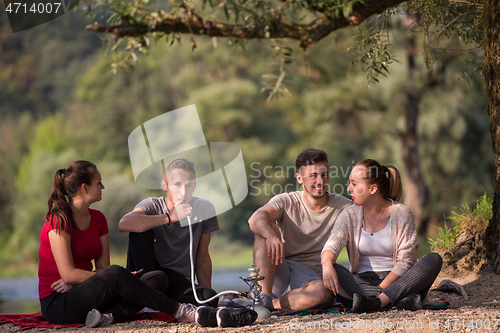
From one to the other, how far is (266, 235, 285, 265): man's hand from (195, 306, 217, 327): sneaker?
1.75 feet

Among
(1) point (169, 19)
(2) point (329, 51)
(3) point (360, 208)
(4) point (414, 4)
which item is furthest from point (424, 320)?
(2) point (329, 51)

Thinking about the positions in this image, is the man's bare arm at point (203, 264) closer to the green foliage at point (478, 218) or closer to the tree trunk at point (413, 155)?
the green foliage at point (478, 218)

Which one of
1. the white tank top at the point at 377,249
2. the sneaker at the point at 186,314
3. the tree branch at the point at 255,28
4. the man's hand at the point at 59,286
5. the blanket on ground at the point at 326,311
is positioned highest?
the tree branch at the point at 255,28

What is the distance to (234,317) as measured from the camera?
2781 millimetres

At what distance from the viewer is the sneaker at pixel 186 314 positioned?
9.96ft

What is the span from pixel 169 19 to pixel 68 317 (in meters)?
2.09

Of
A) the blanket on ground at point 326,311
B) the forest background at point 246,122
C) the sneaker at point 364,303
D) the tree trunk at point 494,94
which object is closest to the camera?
the sneaker at point 364,303

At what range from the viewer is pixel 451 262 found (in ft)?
14.3

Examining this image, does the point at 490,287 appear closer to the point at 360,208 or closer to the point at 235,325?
the point at 360,208

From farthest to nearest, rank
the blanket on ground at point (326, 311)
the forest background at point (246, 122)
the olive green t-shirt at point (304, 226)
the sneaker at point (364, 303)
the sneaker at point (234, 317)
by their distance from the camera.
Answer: the forest background at point (246, 122) → the olive green t-shirt at point (304, 226) → the blanket on ground at point (326, 311) → the sneaker at point (364, 303) → the sneaker at point (234, 317)

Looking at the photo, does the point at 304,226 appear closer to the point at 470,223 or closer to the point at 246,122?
the point at 470,223

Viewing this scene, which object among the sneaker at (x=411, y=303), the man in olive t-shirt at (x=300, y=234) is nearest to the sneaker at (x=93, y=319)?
the man in olive t-shirt at (x=300, y=234)

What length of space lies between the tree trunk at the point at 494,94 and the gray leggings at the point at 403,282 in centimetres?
109

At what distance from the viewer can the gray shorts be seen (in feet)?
11.3
